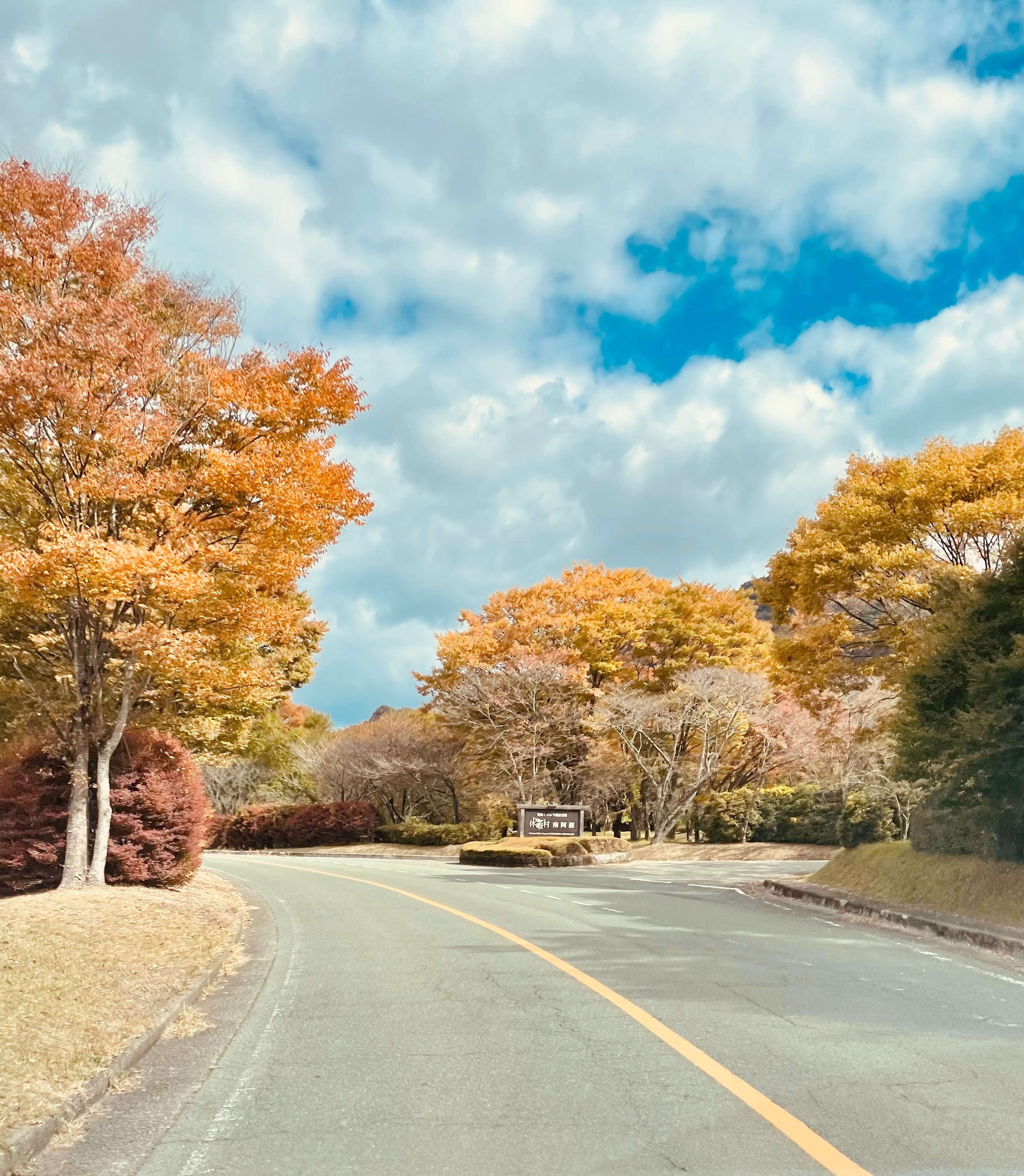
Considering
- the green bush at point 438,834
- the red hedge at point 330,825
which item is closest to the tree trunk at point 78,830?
the green bush at point 438,834

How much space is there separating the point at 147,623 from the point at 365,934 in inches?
215

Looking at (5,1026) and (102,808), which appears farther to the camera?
(102,808)

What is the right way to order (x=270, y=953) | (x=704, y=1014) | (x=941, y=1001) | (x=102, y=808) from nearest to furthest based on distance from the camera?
(x=704, y=1014) < (x=941, y=1001) < (x=270, y=953) < (x=102, y=808)

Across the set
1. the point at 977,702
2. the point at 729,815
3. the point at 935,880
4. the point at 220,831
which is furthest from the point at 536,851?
the point at 220,831

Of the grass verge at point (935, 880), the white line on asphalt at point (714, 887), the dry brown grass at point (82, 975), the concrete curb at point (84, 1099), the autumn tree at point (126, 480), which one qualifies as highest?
the autumn tree at point (126, 480)

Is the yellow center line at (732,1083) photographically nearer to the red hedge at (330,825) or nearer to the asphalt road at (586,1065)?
the asphalt road at (586,1065)

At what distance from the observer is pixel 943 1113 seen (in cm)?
441

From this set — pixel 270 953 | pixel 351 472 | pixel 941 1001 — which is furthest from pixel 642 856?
pixel 941 1001

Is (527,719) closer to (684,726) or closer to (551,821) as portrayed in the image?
(684,726)

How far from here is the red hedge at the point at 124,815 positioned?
13898 mm

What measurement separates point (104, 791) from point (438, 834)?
26091mm

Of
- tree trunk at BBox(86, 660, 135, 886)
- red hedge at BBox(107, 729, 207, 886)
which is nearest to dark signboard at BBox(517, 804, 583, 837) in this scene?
red hedge at BBox(107, 729, 207, 886)

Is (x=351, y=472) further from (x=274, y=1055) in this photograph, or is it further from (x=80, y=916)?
(x=274, y=1055)

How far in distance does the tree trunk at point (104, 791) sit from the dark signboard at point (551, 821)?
18.1 metres
